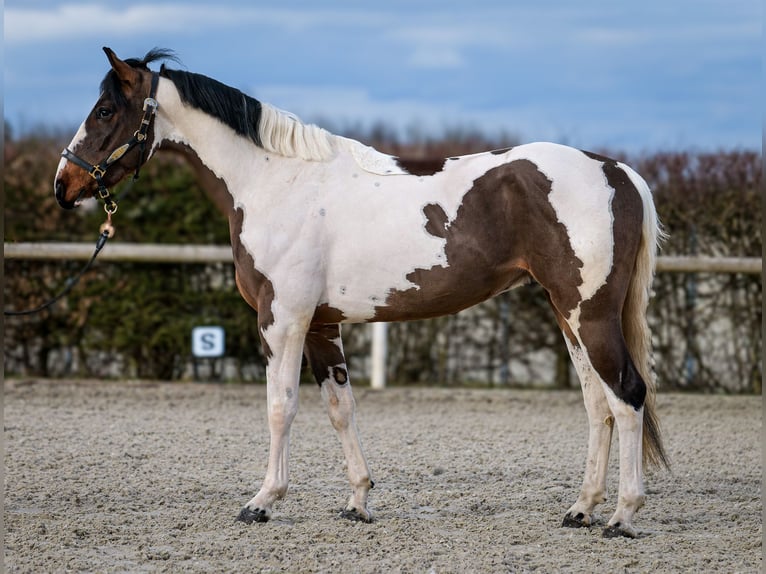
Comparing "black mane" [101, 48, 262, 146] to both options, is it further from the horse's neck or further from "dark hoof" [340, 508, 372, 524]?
"dark hoof" [340, 508, 372, 524]

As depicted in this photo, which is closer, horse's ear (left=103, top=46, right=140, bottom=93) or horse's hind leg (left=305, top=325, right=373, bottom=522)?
horse's ear (left=103, top=46, right=140, bottom=93)

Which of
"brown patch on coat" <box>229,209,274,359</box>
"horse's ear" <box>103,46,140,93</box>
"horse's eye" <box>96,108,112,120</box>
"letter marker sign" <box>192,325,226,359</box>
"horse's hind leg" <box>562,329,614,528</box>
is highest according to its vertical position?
"horse's ear" <box>103,46,140,93</box>

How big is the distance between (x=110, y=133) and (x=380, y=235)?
145 centimetres

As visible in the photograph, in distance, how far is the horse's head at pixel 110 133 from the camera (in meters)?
4.74

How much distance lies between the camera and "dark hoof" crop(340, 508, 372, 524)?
185 inches

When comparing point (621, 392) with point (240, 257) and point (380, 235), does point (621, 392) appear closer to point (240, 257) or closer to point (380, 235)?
point (380, 235)

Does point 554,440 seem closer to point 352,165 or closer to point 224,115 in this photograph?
point 352,165

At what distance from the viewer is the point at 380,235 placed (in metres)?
4.52

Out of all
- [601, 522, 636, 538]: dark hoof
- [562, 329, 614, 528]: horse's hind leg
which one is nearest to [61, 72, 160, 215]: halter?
[562, 329, 614, 528]: horse's hind leg

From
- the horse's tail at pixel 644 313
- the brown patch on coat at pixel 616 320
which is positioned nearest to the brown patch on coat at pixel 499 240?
the brown patch on coat at pixel 616 320

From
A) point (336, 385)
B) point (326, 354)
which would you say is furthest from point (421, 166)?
point (336, 385)

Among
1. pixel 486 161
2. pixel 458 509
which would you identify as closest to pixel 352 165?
pixel 486 161

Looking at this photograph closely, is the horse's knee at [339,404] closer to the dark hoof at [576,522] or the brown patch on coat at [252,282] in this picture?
the brown patch on coat at [252,282]

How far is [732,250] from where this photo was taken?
358 inches
